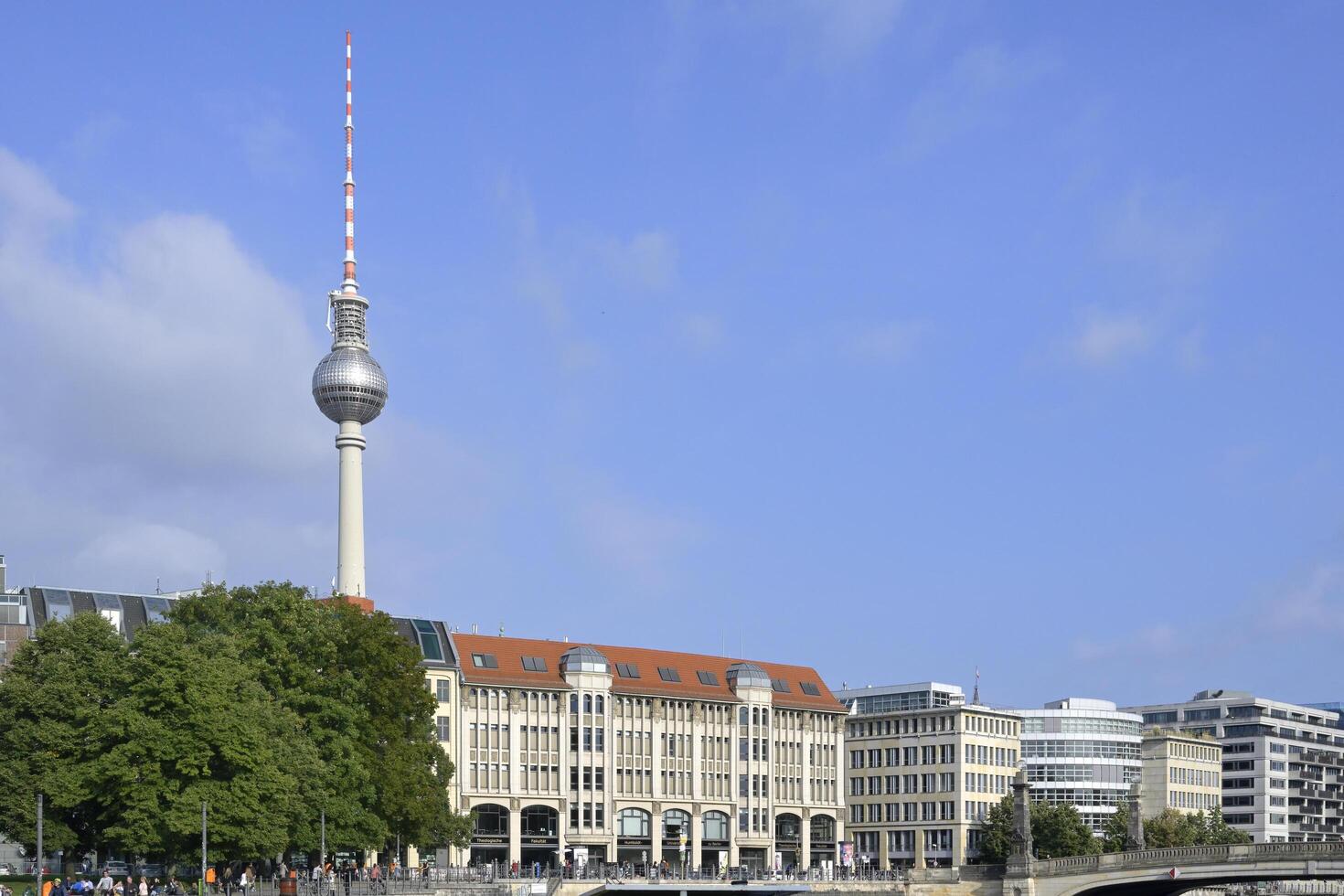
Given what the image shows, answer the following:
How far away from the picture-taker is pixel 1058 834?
137000mm

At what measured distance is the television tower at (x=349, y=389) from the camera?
154500 mm

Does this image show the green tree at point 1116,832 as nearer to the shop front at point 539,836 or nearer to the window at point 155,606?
the shop front at point 539,836

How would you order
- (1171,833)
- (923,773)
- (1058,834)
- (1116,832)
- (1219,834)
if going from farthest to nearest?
(923,773)
(1219,834)
(1116,832)
(1171,833)
(1058,834)

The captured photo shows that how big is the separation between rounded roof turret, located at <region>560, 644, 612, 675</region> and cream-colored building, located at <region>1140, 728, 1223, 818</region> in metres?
69.3

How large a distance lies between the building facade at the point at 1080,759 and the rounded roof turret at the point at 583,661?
5242 cm

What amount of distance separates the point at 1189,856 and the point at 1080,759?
2429 inches

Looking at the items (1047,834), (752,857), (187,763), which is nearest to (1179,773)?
(1047,834)

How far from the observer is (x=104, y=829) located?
239 feet

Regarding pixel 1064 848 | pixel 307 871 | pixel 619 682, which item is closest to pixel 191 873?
pixel 307 871

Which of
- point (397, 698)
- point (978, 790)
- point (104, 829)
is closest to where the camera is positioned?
point (104, 829)

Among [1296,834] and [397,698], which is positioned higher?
[397,698]

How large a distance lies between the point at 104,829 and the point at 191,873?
1971 cm

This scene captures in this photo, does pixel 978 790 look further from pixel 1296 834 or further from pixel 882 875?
pixel 1296 834

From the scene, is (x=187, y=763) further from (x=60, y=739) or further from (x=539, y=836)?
(x=539, y=836)
